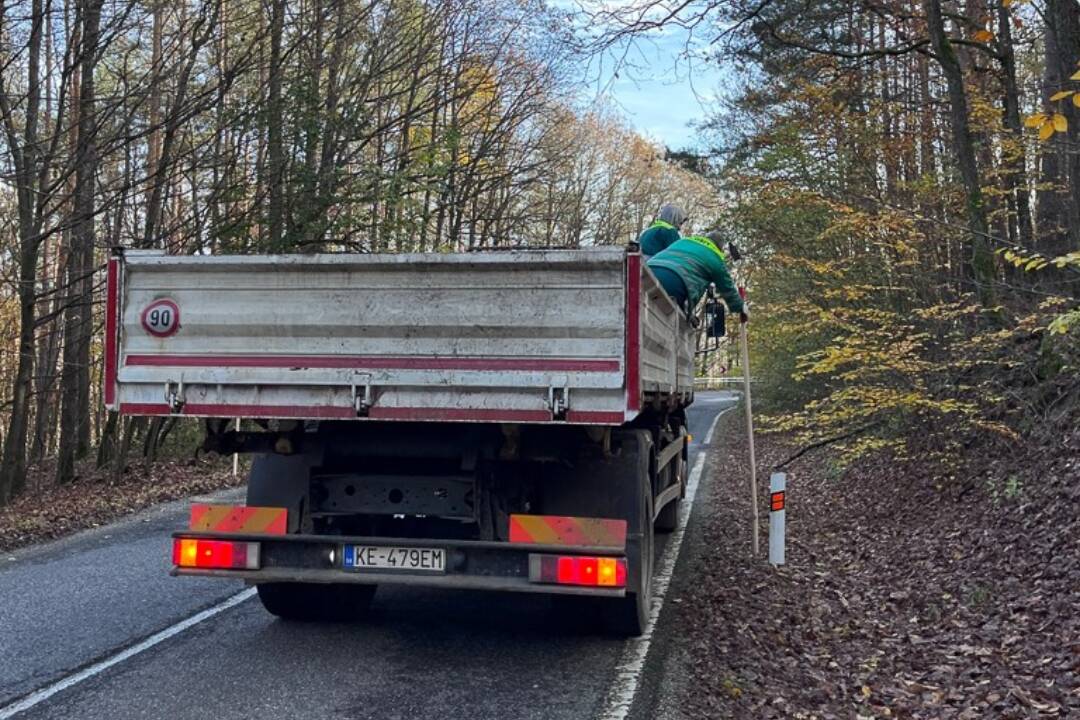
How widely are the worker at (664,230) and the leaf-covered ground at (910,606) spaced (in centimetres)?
287

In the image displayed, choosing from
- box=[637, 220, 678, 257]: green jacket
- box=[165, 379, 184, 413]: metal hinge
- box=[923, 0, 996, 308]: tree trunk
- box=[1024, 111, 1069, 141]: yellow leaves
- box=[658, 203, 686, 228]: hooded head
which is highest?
box=[923, 0, 996, 308]: tree trunk

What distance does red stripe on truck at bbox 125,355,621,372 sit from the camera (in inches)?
173

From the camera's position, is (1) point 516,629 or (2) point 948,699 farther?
(1) point 516,629

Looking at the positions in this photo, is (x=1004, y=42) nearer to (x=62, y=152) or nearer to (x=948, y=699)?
(x=948, y=699)

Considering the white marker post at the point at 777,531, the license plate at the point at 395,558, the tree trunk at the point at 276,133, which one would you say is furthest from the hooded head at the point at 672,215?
the tree trunk at the point at 276,133

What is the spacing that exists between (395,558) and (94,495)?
10.2 metres

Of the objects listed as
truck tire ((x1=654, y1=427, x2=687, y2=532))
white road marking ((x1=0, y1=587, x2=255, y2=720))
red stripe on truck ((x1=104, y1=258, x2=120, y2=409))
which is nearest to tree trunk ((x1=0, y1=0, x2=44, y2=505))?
white road marking ((x1=0, y1=587, x2=255, y2=720))

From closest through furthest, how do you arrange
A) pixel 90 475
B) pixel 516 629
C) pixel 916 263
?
pixel 516 629 → pixel 916 263 → pixel 90 475

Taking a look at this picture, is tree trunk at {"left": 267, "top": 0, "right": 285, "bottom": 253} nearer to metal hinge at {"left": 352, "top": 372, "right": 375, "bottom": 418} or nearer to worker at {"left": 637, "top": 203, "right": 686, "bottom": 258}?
worker at {"left": 637, "top": 203, "right": 686, "bottom": 258}

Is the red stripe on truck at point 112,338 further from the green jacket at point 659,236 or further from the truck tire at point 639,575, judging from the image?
the green jacket at point 659,236

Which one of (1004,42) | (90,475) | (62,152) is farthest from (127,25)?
(1004,42)

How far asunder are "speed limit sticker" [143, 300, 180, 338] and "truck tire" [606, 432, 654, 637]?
265 centimetres

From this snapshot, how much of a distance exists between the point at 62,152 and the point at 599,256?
10397mm

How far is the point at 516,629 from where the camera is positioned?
18.9 feet
